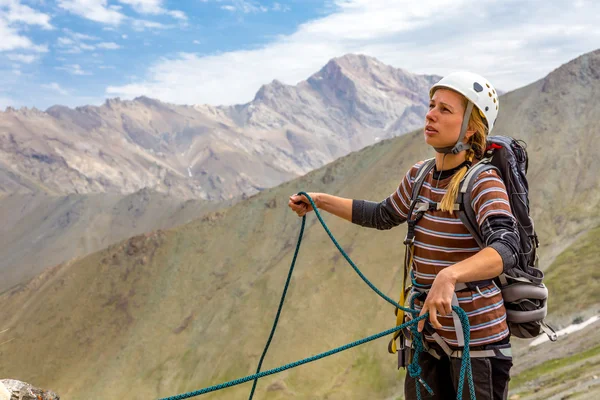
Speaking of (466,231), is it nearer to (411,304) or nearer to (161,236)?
(411,304)

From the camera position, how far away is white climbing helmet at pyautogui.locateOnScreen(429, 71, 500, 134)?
357cm

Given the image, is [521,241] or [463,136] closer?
[521,241]

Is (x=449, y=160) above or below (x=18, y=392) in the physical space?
above

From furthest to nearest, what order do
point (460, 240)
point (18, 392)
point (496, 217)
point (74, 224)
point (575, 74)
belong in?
1. point (74, 224)
2. point (575, 74)
3. point (18, 392)
4. point (460, 240)
5. point (496, 217)

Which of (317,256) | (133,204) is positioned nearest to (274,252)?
(317,256)

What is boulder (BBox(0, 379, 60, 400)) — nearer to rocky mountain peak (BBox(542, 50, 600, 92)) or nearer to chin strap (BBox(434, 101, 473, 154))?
chin strap (BBox(434, 101, 473, 154))

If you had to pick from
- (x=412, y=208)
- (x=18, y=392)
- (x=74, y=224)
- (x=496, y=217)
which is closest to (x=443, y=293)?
(x=496, y=217)

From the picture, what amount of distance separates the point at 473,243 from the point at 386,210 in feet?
3.44

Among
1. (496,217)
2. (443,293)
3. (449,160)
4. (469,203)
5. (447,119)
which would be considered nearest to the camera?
(443,293)

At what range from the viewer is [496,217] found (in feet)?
10.5

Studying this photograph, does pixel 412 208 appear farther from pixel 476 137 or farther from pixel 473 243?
pixel 476 137

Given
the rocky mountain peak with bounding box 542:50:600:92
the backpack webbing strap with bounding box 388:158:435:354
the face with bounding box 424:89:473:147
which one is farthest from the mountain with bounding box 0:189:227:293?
the face with bounding box 424:89:473:147

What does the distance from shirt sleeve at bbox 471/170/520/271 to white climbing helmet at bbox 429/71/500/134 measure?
1.45ft

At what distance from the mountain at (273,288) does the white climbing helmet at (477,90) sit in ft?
73.3
